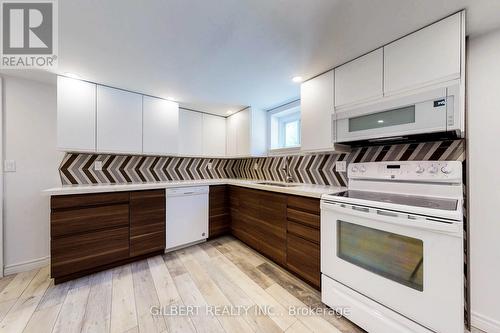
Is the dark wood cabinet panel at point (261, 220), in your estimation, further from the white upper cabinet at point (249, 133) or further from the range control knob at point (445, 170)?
the range control knob at point (445, 170)

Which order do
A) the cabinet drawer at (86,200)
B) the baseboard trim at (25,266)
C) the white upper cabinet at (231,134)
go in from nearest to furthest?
1. the cabinet drawer at (86,200)
2. the baseboard trim at (25,266)
3. the white upper cabinet at (231,134)

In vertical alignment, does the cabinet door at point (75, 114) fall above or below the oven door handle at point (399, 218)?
above

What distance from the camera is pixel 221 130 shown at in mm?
3463

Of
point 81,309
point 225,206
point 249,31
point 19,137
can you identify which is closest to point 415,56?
point 249,31

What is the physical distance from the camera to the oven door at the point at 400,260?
0.98 m

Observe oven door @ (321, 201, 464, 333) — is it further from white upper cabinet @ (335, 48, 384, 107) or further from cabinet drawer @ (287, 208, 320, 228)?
white upper cabinet @ (335, 48, 384, 107)

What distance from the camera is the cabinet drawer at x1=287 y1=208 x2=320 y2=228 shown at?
5.37ft

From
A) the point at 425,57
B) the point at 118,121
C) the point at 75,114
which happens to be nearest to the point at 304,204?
the point at 425,57

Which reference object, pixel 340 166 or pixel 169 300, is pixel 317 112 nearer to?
pixel 340 166

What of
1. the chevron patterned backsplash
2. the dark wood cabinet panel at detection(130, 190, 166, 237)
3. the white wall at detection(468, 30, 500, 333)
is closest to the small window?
the chevron patterned backsplash

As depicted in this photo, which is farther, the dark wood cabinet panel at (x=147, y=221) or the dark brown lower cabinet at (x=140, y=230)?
the dark wood cabinet panel at (x=147, y=221)

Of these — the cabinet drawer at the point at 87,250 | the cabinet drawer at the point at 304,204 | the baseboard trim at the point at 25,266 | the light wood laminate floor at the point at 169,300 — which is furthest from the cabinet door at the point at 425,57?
the baseboard trim at the point at 25,266

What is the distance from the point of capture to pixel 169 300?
5.11 ft

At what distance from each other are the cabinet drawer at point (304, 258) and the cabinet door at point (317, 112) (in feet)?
3.14
